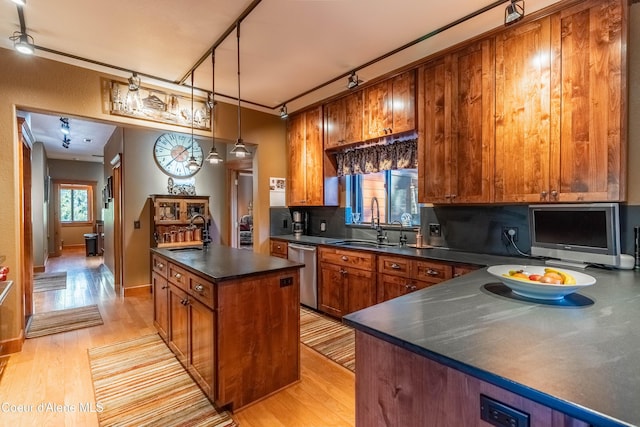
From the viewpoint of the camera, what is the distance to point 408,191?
3635 mm

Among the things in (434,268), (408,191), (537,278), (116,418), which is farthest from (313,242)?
(537,278)

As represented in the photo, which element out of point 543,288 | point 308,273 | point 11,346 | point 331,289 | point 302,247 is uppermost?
point 543,288

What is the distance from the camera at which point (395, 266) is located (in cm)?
292

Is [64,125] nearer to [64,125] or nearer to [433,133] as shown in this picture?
[64,125]

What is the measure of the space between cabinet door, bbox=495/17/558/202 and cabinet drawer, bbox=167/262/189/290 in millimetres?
2524

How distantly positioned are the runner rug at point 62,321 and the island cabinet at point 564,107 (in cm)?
450

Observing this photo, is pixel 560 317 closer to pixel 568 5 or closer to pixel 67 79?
pixel 568 5

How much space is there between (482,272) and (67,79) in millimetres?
3926

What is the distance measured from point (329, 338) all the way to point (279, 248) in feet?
5.28

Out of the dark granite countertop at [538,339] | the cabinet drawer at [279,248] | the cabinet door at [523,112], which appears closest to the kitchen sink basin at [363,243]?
the cabinet drawer at [279,248]

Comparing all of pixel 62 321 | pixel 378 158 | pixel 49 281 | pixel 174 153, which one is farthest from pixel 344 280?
pixel 49 281

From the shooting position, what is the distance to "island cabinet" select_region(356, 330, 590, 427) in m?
0.78

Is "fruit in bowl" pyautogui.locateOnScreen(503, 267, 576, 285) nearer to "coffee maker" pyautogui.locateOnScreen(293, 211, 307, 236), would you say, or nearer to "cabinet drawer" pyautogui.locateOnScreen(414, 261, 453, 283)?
"cabinet drawer" pyautogui.locateOnScreen(414, 261, 453, 283)

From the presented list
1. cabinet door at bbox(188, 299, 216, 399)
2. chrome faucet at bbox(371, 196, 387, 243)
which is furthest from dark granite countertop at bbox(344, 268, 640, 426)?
chrome faucet at bbox(371, 196, 387, 243)
